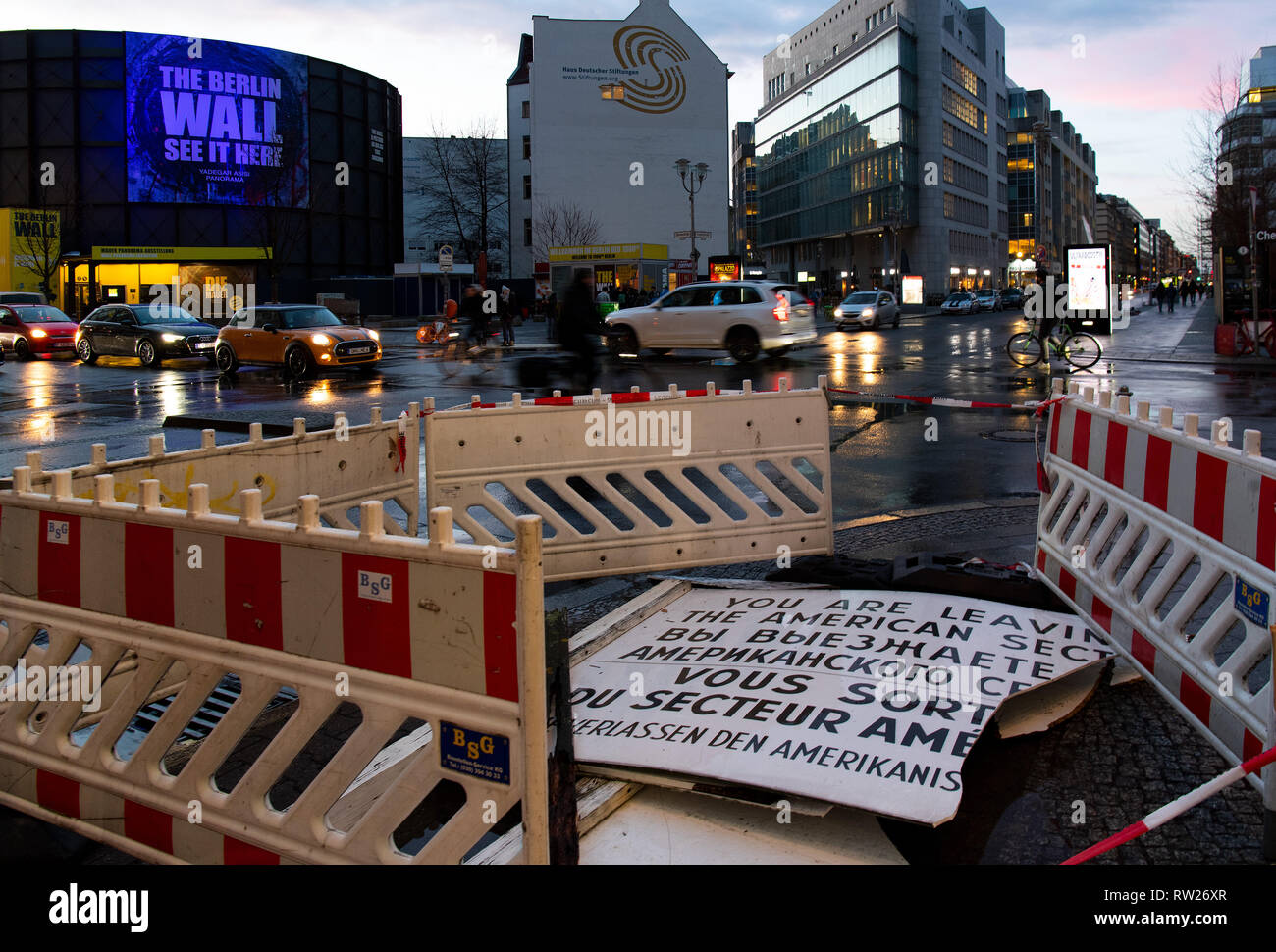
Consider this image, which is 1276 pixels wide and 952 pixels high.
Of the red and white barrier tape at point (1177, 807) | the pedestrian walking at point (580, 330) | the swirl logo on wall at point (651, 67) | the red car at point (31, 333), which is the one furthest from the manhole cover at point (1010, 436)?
the swirl logo on wall at point (651, 67)

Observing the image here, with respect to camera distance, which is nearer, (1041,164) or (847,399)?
(847,399)

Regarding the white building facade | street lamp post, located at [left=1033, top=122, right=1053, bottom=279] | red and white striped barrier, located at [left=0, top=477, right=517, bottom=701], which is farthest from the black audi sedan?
street lamp post, located at [left=1033, top=122, right=1053, bottom=279]

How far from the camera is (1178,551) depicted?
437cm

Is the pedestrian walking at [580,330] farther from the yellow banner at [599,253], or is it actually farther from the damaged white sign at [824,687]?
the yellow banner at [599,253]

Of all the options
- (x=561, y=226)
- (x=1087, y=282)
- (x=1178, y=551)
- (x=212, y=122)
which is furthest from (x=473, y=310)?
(x=561, y=226)

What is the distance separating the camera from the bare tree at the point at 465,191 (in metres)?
80.8

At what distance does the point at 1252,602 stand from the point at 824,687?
5.05 ft

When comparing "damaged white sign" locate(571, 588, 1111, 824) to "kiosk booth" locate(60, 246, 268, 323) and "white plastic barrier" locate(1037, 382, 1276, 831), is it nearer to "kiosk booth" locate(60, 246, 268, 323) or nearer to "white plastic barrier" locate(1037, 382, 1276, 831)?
"white plastic barrier" locate(1037, 382, 1276, 831)

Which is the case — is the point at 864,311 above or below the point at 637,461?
above

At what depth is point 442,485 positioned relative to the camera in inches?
240

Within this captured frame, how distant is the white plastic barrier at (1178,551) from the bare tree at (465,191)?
76.2m

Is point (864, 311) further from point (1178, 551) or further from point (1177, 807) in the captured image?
point (1177, 807)
